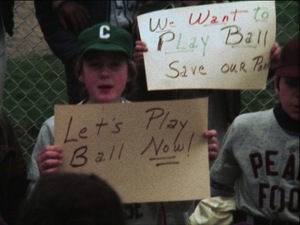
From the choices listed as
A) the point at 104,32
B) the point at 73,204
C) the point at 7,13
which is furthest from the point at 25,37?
the point at 73,204

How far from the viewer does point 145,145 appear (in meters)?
3.94

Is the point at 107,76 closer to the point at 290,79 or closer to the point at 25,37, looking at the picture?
the point at 290,79

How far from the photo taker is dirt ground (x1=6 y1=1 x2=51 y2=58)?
25.3ft

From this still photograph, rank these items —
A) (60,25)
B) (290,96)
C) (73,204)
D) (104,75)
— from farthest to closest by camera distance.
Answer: (60,25) → (104,75) → (290,96) → (73,204)

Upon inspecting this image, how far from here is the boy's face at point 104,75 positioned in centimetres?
414

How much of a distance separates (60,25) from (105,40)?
1.07 meters

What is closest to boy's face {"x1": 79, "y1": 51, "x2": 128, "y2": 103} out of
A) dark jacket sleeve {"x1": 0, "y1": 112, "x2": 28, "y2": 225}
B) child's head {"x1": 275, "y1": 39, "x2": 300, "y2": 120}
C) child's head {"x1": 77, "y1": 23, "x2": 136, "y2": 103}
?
child's head {"x1": 77, "y1": 23, "x2": 136, "y2": 103}

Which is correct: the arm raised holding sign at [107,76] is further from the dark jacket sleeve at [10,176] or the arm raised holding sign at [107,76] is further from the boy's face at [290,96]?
the boy's face at [290,96]

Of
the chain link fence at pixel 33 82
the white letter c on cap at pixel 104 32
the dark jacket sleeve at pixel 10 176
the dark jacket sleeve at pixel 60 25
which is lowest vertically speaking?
the chain link fence at pixel 33 82

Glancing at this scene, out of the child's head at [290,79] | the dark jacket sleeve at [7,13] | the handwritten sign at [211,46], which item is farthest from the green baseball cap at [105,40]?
the dark jacket sleeve at [7,13]

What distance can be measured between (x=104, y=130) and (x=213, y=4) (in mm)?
851

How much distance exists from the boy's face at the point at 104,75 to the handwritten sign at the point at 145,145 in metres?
0.22

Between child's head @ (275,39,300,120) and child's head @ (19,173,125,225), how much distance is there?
1109 millimetres

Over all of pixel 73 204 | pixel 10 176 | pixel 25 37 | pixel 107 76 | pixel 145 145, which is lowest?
pixel 25 37
